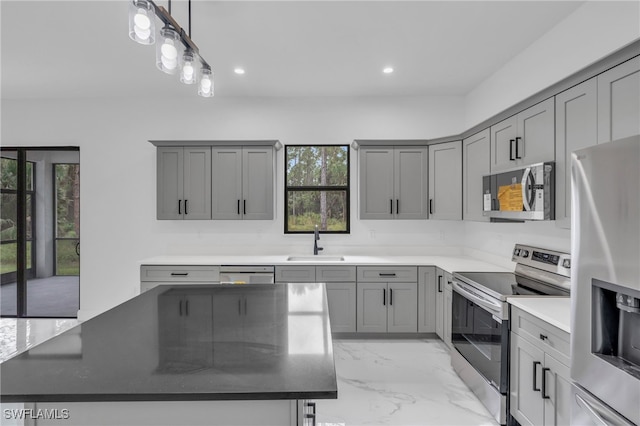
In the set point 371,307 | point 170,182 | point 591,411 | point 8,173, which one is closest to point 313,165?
point 170,182

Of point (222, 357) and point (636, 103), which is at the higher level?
point (636, 103)

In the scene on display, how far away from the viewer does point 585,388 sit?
4.63ft

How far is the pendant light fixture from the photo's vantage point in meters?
1.35

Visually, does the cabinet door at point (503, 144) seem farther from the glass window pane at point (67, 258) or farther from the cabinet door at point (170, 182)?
the glass window pane at point (67, 258)

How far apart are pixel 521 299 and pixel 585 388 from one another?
656 millimetres

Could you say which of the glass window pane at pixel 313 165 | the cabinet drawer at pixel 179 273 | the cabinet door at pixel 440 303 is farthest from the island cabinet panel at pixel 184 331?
the glass window pane at pixel 313 165

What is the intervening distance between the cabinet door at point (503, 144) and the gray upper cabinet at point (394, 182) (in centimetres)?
93

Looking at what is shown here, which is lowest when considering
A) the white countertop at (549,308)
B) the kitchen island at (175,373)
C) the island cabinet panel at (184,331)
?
the white countertop at (549,308)

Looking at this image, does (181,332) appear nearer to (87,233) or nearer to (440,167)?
(440,167)

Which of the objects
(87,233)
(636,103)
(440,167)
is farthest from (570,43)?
(87,233)

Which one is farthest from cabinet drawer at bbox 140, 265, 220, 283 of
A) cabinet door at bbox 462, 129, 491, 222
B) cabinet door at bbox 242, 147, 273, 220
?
cabinet door at bbox 462, 129, 491, 222

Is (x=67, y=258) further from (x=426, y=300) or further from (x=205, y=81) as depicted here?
(x=426, y=300)

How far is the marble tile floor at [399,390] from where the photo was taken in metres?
2.22

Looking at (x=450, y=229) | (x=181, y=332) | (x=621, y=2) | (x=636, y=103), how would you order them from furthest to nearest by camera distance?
(x=450, y=229) → (x=621, y=2) → (x=636, y=103) → (x=181, y=332)
